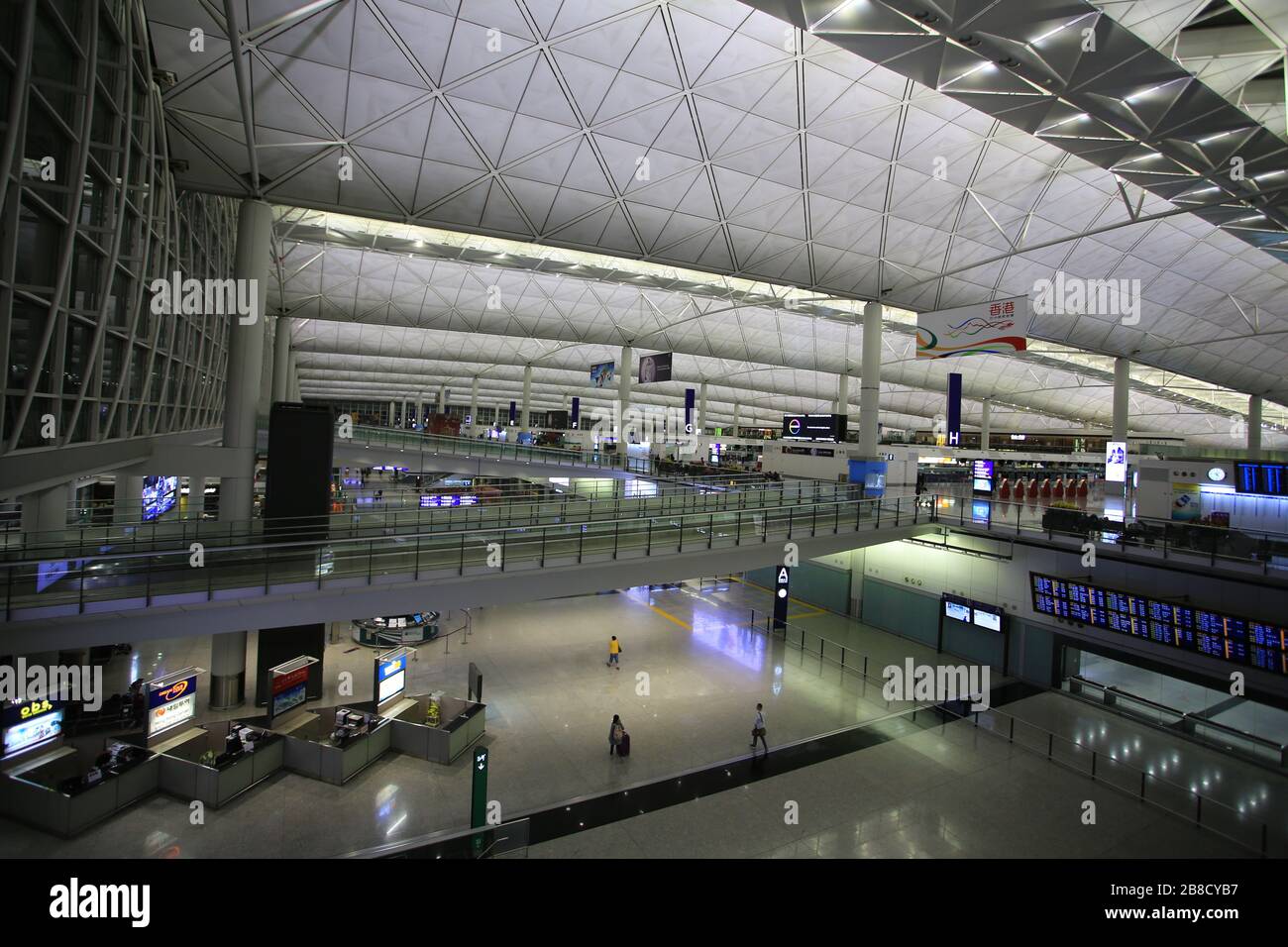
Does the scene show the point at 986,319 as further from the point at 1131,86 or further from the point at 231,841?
the point at 231,841

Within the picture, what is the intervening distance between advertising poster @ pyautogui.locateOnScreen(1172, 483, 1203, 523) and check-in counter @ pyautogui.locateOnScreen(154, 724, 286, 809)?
26520mm

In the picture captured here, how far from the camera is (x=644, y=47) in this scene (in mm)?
14031

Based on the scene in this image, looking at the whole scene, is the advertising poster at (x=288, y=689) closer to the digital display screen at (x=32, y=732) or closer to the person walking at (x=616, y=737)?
the digital display screen at (x=32, y=732)

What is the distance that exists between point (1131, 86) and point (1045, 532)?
11.3m

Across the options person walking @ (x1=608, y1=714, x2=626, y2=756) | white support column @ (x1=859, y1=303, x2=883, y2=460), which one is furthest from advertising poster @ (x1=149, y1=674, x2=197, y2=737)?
white support column @ (x1=859, y1=303, x2=883, y2=460)

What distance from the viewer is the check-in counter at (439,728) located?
11.6 meters

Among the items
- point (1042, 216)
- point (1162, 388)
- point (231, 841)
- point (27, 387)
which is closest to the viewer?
point (27, 387)

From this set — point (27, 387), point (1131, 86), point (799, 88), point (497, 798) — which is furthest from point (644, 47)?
point (497, 798)

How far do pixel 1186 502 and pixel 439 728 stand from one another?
2420cm

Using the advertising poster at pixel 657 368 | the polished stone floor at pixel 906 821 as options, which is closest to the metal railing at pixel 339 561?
the polished stone floor at pixel 906 821

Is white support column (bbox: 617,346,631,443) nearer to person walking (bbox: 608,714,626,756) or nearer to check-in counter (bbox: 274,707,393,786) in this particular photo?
person walking (bbox: 608,714,626,756)

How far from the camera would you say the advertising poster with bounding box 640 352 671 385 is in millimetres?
30250

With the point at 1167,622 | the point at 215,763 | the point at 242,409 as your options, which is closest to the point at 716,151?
the point at 242,409

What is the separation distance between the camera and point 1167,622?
1421cm
